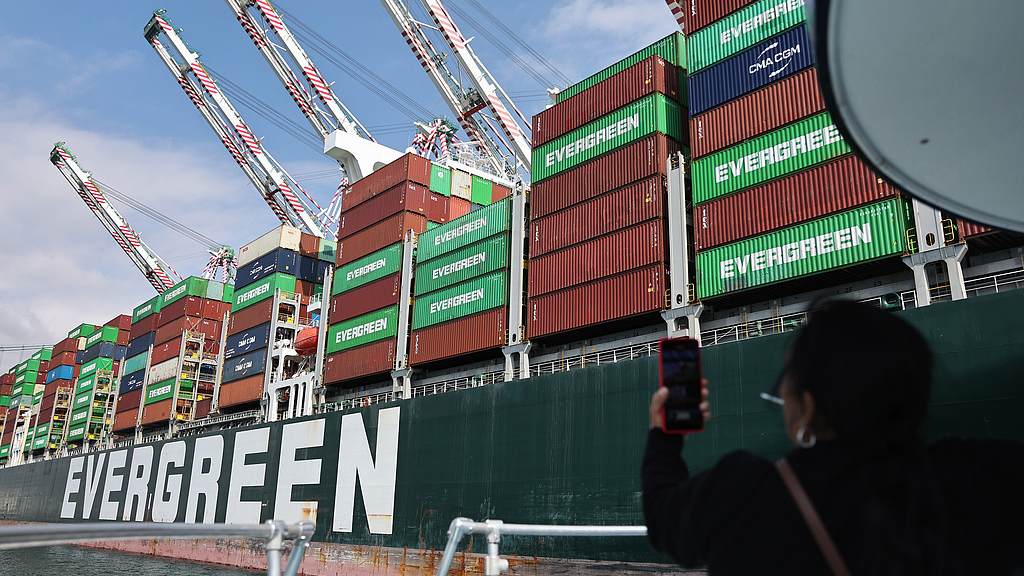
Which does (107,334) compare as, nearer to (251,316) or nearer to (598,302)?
(251,316)

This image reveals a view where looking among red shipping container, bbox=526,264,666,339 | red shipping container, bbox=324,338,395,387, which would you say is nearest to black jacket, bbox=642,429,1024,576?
red shipping container, bbox=526,264,666,339

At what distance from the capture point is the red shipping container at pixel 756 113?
613 inches

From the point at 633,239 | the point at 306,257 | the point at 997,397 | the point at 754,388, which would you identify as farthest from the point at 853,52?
the point at 306,257

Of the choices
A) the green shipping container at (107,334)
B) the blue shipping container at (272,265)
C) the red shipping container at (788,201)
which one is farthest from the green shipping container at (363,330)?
the green shipping container at (107,334)

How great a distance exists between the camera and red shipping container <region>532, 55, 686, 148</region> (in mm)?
18906

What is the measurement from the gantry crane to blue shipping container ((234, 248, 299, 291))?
11.5 meters

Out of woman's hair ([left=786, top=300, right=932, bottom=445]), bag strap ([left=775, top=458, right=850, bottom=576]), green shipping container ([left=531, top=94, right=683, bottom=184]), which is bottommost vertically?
bag strap ([left=775, top=458, right=850, bottom=576])

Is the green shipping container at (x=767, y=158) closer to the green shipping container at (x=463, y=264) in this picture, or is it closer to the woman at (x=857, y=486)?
the green shipping container at (x=463, y=264)

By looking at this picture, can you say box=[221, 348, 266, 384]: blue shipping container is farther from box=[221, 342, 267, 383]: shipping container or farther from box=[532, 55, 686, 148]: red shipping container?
box=[532, 55, 686, 148]: red shipping container

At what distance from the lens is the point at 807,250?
14547mm

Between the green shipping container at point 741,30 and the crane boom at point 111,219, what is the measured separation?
46.7 m

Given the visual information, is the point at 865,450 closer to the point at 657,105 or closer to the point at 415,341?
the point at 657,105

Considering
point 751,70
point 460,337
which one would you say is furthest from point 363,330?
point 751,70

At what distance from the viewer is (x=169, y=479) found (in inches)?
1184
